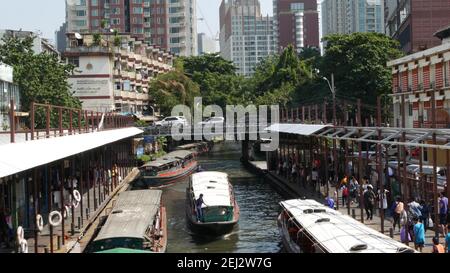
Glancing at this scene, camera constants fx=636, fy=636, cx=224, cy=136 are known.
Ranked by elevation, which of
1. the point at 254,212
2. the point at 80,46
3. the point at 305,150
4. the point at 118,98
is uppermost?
the point at 80,46

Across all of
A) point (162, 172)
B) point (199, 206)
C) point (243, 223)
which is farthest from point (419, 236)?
point (162, 172)

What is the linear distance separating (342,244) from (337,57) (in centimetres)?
5154

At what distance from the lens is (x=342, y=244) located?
18125 millimetres

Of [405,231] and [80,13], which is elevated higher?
[80,13]

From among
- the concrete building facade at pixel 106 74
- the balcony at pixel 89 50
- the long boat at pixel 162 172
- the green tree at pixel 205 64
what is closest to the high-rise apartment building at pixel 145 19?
the green tree at pixel 205 64

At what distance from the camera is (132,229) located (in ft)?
76.0

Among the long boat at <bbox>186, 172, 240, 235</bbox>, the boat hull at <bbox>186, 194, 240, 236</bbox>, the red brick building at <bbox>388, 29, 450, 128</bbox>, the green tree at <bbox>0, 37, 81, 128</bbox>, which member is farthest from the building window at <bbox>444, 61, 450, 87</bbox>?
the green tree at <bbox>0, 37, 81, 128</bbox>

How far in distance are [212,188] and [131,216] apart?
9.83 meters

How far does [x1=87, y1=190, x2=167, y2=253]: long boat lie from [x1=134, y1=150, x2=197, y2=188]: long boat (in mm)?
19195

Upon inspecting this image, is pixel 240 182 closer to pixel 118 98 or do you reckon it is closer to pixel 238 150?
pixel 118 98

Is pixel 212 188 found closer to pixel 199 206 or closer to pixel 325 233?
pixel 199 206

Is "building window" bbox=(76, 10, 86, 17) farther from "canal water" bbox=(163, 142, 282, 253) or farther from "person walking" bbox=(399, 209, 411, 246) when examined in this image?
"person walking" bbox=(399, 209, 411, 246)

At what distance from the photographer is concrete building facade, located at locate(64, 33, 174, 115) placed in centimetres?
7588
